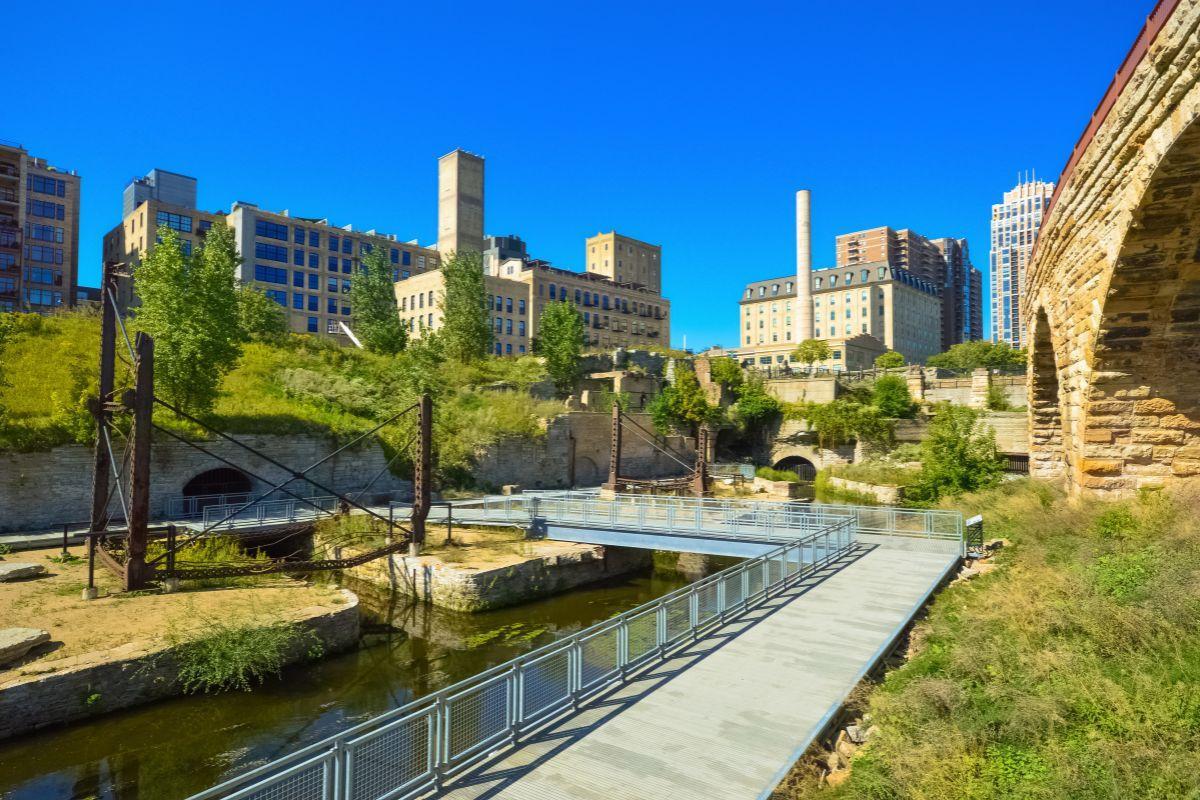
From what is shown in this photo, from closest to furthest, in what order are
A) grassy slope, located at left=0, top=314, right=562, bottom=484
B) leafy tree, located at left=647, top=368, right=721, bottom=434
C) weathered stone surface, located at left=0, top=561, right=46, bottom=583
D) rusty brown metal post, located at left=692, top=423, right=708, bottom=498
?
weathered stone surface, located at left=0, top=561, right=46, bottom=583
grassy slope, located at left=0, top=314, right=562, bottom=484
rusty brown metal post, located at left=692, top=423, right=708, bottom=498
leafy tree, located at left=647, top=368, right=721, bottom=434

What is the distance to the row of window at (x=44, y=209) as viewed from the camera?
187 ft

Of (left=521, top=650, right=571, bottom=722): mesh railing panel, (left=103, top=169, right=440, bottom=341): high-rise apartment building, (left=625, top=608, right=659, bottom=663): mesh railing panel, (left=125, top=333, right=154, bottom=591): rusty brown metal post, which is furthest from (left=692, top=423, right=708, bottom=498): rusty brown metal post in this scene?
(left=103, top=169, right=440, bottom=341): high-rise apartment building

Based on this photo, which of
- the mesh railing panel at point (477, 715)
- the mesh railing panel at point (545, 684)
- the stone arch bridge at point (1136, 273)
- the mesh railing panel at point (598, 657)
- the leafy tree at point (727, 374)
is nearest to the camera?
the mesh railing panel at point (477, 715)

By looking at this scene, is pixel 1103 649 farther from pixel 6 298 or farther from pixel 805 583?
pixel 6 298

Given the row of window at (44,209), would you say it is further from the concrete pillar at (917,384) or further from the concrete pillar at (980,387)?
the concrete pillar at (980,387)

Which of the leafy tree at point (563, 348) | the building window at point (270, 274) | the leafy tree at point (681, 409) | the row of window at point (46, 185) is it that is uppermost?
the row of window at point (46, 185)

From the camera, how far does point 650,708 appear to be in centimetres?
807

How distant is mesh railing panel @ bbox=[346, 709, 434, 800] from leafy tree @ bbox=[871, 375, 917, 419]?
46.8 metres

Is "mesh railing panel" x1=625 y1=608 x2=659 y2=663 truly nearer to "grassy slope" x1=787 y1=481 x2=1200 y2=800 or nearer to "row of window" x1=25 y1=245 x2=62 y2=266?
"grassy slope" x1=787 y1=481 x2=1200 y2=800

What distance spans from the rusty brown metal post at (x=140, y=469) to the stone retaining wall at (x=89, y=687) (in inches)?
133

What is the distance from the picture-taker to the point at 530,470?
3759 cm

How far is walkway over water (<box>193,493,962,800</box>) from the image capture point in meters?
6.17

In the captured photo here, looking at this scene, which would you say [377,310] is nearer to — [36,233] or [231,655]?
[36,233]

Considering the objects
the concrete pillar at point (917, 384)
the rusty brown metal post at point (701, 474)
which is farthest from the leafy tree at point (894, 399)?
the rusty brown metal post at point (701, 474)
